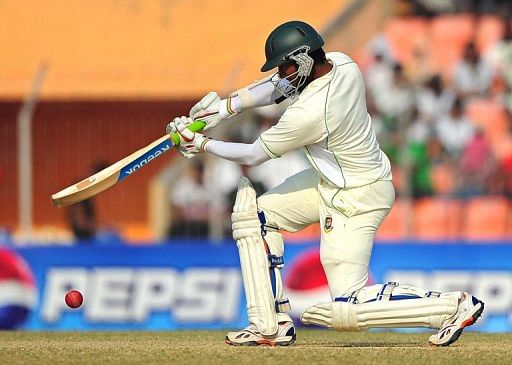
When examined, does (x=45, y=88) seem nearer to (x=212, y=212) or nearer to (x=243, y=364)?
(x=212, y=212)

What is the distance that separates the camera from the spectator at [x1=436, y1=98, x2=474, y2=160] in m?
14.0

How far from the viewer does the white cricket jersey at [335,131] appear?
7.49 metres

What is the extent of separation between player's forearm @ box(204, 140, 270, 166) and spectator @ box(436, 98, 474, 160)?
20.9 feet

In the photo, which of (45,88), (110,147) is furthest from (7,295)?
(45,88)

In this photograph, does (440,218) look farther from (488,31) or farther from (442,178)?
(488,31)

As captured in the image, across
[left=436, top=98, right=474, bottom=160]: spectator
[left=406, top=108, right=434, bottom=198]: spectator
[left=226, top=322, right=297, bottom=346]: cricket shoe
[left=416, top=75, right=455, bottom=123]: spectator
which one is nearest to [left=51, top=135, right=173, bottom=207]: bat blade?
[left=226, top=322, right=297, bottom=346]: cricket shoe

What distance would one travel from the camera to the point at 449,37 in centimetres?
1681

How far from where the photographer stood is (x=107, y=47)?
1845cm

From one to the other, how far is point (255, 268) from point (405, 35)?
9362 millimetres

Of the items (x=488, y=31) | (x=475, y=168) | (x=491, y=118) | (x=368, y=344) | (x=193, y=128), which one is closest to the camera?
(x=193, y=128)

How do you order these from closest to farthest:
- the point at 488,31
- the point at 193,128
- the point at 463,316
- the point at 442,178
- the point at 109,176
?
the point at 463,316 < the point at 193,128 < the point at 109,176 < the point at 442,178 < the point at 488,31

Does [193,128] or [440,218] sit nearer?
[193,128]

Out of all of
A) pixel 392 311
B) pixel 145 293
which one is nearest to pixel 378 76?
pixel 145 293

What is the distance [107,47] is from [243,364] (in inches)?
473
